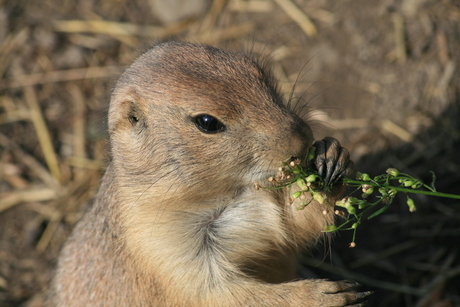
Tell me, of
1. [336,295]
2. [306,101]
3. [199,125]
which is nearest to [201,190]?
[199,125]

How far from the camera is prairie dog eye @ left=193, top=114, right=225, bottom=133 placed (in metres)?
2.63

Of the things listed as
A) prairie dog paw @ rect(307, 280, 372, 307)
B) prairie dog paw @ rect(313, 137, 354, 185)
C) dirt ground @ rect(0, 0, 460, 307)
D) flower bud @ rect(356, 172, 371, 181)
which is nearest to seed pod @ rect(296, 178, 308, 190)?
prairie dog paw @ rect(313, 137, 354, 185)

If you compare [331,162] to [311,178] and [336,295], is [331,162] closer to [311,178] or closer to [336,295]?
[311,178]

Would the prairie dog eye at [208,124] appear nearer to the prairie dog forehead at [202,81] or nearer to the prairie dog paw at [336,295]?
the prairie dog forehead at [202,81]

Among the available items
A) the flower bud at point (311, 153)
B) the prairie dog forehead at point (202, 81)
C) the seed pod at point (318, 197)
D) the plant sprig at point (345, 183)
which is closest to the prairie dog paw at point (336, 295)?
the plant sprig at point (345, 183)

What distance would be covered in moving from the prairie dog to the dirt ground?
3.75ft

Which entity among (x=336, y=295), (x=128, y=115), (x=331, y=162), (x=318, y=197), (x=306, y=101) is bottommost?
(x=336, y=295)

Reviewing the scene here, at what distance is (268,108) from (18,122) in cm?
397

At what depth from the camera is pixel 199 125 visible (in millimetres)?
2670

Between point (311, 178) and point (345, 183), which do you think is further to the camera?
point (345, 183)

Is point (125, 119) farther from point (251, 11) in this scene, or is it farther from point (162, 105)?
point (251, 11)

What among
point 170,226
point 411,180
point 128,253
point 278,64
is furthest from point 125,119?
point 278,64

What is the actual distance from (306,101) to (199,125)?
2.80 m

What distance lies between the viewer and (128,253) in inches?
130
